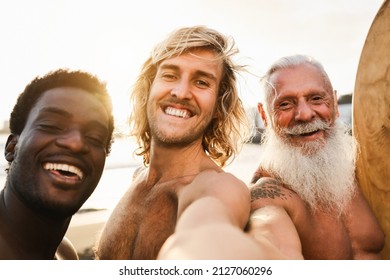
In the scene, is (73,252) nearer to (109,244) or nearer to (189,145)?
(109,244)

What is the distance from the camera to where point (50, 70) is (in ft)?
5.46

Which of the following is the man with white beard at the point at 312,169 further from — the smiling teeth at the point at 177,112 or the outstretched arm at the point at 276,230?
the smiling teeth at the point at 177,112

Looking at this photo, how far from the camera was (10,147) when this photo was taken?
1.63 metres

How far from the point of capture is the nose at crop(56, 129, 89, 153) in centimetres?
154

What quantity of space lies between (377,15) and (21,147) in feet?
5.45

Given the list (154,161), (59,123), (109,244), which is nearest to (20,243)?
(109,244)

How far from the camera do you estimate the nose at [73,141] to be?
60.5 inches

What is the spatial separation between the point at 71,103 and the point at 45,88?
135 mm

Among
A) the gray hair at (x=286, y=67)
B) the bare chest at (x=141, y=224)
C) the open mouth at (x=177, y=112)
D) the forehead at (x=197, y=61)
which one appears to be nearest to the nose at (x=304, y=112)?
the gray hair at (x=286, y=67)

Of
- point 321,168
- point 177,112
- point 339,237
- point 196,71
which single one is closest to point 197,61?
point 196,71

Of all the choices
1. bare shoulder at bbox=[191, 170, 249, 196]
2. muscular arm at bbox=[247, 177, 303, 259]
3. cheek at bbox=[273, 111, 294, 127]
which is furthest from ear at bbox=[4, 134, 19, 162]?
cheek at bbox=[273, 111, 294, 127]

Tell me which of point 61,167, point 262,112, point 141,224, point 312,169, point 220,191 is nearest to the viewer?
point 220,191

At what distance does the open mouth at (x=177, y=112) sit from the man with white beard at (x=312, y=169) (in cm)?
44

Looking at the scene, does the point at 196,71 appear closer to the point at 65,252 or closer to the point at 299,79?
the point at 299,79
